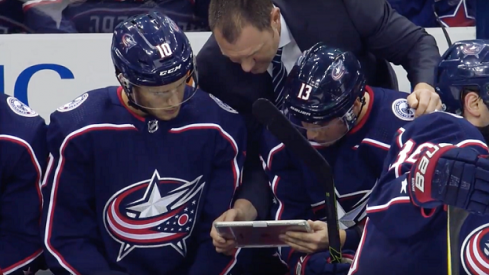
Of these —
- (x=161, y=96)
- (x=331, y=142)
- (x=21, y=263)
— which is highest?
(x=161, y=96)

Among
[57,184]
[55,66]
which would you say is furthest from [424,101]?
[55,66]

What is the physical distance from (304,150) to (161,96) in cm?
38

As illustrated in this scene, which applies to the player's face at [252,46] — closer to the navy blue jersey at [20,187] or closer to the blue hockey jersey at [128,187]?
the blue hockey jersey at [128,187]

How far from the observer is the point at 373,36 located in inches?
96.4

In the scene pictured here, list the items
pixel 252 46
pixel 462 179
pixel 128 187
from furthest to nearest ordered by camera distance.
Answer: pixel 252 46 < pixel 128 187 < pixel 462 179

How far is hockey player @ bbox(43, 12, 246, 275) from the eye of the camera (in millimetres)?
2207

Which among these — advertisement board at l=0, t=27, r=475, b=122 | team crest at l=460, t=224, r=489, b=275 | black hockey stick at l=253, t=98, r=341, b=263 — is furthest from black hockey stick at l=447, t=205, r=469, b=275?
advertisement board at l=0, t=27, r=475, b=122

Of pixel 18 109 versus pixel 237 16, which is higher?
pixel 237 16

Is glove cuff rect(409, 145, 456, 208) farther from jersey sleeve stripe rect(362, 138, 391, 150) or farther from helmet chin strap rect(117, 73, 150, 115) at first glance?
helmet chin strap rect(117, 73, 150, 115)

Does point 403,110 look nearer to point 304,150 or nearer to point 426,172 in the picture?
point 304,150

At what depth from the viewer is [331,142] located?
7.37 ft

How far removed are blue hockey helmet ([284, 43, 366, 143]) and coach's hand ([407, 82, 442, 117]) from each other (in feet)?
0.40

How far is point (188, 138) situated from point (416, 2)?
1142 millimetres

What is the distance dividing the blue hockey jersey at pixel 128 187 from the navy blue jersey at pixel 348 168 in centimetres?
14
